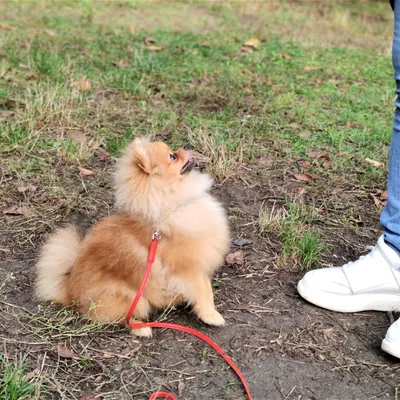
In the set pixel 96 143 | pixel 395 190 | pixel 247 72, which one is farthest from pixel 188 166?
pixel 247 72

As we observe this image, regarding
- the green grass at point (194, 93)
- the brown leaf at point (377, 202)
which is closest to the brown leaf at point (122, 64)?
the green grass at point (194, 93)

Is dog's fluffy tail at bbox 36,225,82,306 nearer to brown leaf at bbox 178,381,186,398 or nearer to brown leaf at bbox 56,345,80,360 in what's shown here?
brown leaf at bbox 56,345,80,360

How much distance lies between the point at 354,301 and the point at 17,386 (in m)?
1.51

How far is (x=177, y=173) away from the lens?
8.10 ft

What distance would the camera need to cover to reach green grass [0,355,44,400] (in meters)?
1.84

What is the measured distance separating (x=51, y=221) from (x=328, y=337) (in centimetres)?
173

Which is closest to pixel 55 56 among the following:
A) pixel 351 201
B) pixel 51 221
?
pixel 51 221

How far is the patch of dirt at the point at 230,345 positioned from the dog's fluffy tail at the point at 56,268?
0.07m

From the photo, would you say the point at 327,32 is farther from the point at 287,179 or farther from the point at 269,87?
the point at 287,179

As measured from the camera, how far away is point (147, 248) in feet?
7.68

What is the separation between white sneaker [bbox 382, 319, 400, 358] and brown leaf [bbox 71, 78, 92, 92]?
3411mm

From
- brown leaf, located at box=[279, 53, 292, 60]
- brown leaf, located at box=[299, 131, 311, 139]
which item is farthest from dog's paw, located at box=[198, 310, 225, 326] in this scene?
brown leaf, located at box=[279, 53, 292, 60]

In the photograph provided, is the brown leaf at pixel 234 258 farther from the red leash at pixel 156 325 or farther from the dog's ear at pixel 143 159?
the dog's ear at pixel 143 159

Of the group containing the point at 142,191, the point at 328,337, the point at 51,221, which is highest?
the point at 142,191
